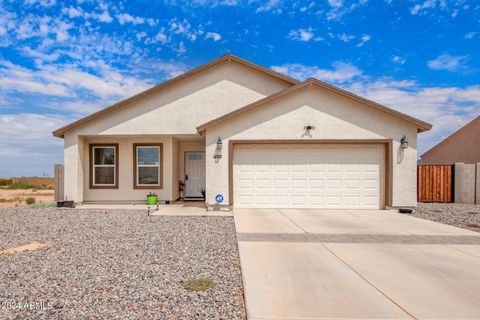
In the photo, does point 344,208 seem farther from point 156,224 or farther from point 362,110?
point 156,224

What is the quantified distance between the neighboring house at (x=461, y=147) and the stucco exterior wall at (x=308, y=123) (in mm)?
10870

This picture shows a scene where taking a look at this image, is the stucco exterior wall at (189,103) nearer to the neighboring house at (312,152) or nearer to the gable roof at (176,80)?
the gable roof at (176,80)

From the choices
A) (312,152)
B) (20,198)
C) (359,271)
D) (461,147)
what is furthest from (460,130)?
(20,198)

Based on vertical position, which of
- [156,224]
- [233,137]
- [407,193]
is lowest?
[156,224]

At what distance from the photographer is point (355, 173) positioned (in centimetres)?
1105

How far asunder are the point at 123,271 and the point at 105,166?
9.85m

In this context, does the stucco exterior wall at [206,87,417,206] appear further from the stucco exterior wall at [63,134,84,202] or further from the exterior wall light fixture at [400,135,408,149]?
the stucco exterior wall at [63,134,84,202]

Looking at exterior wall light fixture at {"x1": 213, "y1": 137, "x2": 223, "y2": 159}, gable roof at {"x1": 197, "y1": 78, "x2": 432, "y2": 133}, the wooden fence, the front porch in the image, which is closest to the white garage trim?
exterior wall light fixture at {"x1": 213, "y1": 137, "x2": 223, "y2": 159}

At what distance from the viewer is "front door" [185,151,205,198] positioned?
14422 millimetres

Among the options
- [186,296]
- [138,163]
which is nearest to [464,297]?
[186,296]

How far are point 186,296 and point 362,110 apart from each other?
9684 millimetres

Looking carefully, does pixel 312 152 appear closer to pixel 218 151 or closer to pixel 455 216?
pixel 218 151

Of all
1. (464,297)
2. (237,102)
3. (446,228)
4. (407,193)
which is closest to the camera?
(464,297)

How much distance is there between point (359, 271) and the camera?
175 inches
